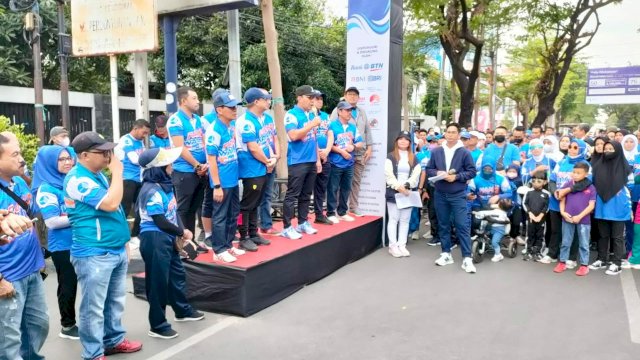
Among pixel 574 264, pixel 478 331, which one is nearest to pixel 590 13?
pixel 574 264

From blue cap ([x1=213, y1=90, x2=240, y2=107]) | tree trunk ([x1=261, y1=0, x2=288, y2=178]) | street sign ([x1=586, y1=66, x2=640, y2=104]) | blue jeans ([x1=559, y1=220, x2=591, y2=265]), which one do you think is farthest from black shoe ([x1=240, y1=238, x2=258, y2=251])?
street sign ([x1=586, y1=66, x2=640, y2=104])

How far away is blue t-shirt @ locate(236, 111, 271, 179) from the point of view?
5.11 meters

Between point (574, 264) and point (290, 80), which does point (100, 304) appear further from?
point (290, 80)

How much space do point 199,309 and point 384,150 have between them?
3771 mm

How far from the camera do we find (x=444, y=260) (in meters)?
6.46

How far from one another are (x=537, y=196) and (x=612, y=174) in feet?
2.92

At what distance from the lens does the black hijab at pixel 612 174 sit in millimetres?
6047

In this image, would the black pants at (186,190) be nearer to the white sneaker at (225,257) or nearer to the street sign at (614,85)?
the white sneaker at (225,257)

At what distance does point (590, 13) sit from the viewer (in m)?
14.6

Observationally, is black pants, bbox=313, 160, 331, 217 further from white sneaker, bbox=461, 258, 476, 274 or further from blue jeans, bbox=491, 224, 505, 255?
blue jeans, bbox=491, 224, 505, 255

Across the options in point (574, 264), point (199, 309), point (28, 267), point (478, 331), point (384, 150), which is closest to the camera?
point (28, 267)

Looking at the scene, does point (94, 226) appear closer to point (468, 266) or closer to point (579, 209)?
point (468, 266)

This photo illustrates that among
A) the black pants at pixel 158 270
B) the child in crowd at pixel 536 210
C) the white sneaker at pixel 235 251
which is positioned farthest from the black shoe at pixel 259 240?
the child in crowd at pixel 536 210

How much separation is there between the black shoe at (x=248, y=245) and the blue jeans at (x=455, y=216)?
94.9 inches
